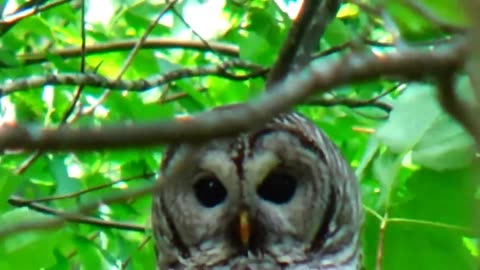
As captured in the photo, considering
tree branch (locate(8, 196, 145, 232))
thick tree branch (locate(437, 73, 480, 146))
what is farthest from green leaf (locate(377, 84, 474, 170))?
tree branch (locate(8, 196, 145, 232))

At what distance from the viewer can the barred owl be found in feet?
9.88

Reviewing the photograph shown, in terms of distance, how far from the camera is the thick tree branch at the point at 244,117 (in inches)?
27.1

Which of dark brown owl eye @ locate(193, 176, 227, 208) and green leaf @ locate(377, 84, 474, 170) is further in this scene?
dark brown owl eye @ locate(193, 176, 227, 208)

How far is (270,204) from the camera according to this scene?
10.1ft

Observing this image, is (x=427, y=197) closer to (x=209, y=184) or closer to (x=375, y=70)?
(x=209, y=184)

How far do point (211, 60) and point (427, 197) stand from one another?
2.85 metres

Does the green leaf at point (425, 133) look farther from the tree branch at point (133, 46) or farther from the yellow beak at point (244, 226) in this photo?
the tree branch at point (133, 46)

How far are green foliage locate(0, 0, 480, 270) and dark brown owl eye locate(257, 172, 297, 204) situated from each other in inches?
8.4

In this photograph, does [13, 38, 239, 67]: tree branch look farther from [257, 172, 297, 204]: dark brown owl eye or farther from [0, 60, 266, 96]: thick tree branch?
[257, 172, 297, 204]: dark brown owl eye

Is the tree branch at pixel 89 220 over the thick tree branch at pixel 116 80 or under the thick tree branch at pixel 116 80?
under

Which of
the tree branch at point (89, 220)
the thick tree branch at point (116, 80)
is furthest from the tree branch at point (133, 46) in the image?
the tree branch at point (89, 220)

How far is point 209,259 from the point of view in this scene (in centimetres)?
313

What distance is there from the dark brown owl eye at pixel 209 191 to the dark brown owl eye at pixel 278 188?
0.37 feet

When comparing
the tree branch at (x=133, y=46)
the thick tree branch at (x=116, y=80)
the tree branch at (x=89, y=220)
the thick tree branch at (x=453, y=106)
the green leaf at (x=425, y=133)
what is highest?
the thick tree branch at (x=453, y=106)
